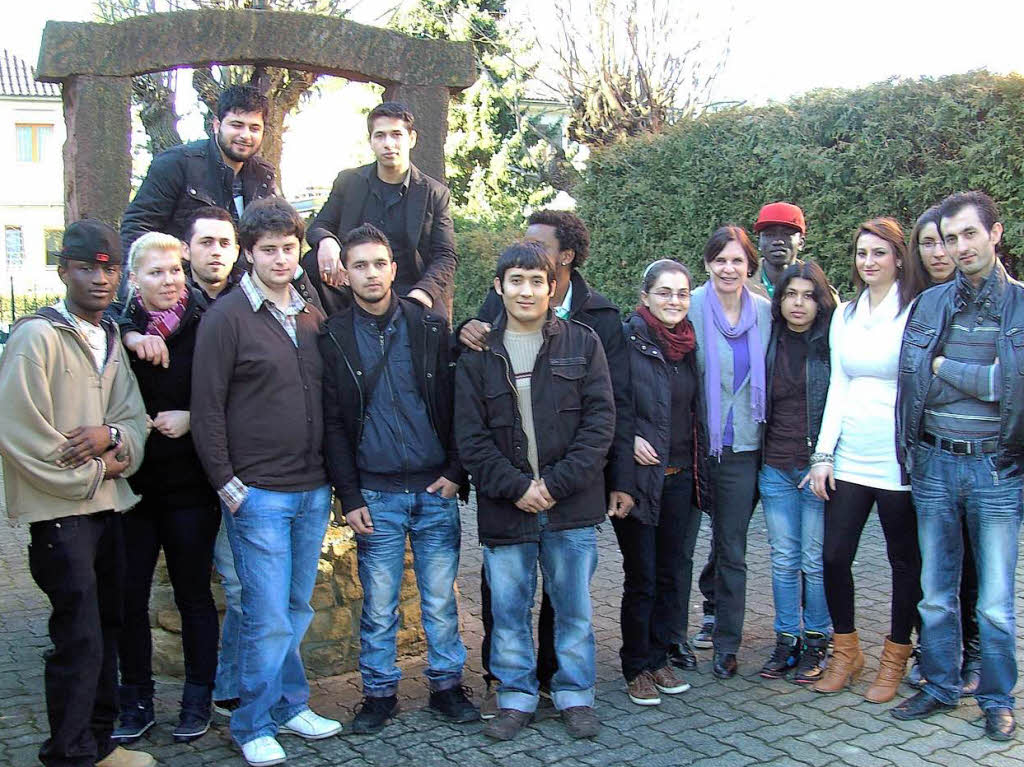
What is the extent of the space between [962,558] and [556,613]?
179 cm

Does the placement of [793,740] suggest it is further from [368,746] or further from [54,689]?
[54,689]

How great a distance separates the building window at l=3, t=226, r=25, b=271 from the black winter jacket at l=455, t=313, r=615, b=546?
36.7m

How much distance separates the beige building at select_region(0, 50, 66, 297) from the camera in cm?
3688

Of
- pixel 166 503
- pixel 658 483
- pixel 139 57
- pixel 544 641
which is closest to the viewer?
pixel 166 503

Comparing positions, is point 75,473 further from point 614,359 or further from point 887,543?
point 887,543

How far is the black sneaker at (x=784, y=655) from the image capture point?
4812 mm

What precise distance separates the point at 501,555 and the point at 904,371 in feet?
6.27

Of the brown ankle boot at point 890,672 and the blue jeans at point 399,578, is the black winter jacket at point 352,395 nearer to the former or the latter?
the blue jeans at point 399,578

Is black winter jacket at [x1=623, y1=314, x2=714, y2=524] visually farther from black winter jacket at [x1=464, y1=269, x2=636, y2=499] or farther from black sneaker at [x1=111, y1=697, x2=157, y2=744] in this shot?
black sneaker at [x1=111, y1=697, x2=157, y2=744]

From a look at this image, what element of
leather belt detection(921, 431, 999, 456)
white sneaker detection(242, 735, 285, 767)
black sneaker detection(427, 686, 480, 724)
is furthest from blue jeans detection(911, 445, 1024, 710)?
white sneaker detection(242, 735, 285, 767)

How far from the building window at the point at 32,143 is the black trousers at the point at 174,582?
39.3m

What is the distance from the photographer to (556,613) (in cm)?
432

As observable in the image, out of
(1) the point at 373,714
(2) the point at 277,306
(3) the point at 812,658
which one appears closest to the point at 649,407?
(3) the point at 812,658

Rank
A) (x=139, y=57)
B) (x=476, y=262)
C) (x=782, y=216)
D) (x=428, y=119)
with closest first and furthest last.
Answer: (x=139, y=57), (x=428, y=119), (x=782, y=216), (x=476, y=262)
